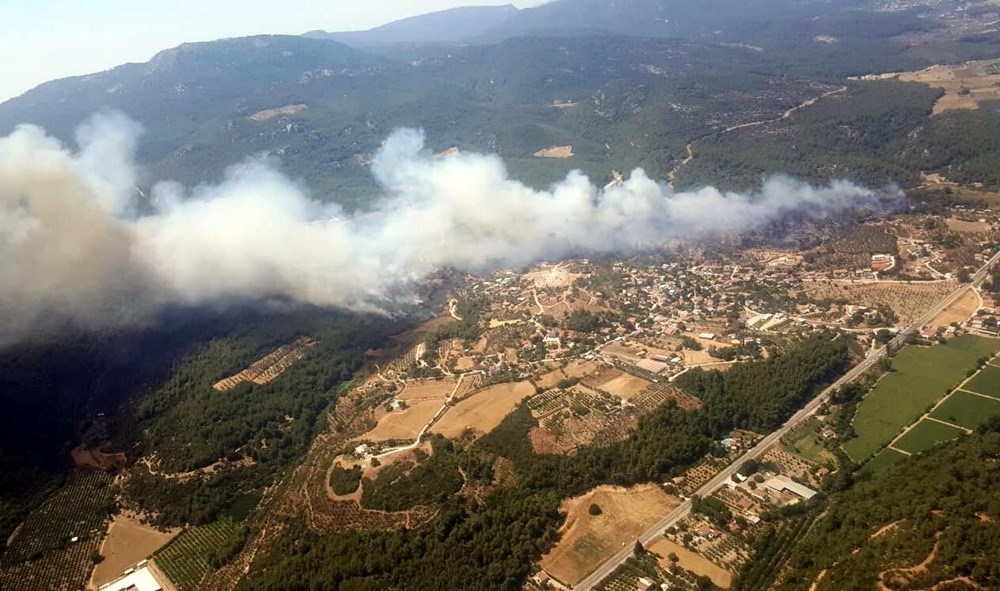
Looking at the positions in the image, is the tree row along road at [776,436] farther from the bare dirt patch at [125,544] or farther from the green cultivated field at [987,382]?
the bare dirt patch at [125,544]

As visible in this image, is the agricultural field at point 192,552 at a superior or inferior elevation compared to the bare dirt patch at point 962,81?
inferior

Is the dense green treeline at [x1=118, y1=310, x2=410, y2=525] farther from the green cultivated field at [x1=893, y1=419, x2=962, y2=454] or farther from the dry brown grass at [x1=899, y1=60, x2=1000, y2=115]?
the dry brown grass at [x1=899, y1=60, x2=1000, y2=115]

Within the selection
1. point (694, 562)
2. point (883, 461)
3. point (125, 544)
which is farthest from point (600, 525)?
point (125, 544)

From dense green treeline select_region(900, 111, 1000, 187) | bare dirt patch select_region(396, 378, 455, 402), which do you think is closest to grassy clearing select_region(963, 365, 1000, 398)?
bare dirt patch select_region(396, 378, 455, 402)

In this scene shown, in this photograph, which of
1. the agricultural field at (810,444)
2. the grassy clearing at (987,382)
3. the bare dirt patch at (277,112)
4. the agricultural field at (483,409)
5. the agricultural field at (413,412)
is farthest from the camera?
the bare dirt patch at (277,112)

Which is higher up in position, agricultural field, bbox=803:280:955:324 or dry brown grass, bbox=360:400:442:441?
dry brown grass, bbox=360:400:442:441

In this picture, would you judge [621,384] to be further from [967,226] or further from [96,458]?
[967,226]

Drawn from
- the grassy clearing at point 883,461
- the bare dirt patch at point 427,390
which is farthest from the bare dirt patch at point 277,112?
the grassy clearing at point 883,461
